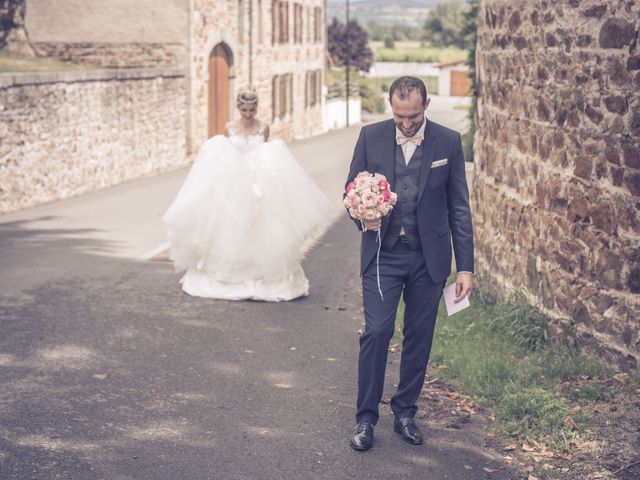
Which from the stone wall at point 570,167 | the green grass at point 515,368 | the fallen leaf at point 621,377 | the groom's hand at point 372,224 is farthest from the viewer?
the stone wall at point 570,167

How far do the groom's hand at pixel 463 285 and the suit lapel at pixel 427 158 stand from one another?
20.6 inches

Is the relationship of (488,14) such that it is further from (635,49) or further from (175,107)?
(175,107)

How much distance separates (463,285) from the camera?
589cm

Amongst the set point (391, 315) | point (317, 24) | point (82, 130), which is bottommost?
point (82, 130)

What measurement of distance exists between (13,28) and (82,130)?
7.74 m

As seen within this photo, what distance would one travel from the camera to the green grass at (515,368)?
20.5ft

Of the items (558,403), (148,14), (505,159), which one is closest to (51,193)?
(148,14)

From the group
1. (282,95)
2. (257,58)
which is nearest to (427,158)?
(257,58)

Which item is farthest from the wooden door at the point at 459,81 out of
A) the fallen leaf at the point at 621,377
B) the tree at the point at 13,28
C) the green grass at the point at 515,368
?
the fallen leaf at the point at 621,377

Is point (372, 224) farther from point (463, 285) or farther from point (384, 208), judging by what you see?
point (463, 285)

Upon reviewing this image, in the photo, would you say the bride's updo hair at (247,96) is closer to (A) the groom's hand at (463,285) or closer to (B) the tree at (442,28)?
(A) the groom's hand at (463,285)

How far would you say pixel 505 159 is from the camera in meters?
9.58

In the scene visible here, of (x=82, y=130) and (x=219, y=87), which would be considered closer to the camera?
(x=82, y=130)

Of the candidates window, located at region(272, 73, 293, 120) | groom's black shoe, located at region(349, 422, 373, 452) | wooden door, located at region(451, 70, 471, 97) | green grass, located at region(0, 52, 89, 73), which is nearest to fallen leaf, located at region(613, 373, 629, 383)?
groom's black shoe, located at region(349, 422, 373, 452)
